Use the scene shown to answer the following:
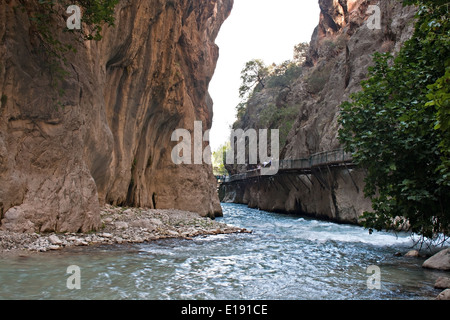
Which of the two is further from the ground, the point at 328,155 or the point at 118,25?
the point at 118,25

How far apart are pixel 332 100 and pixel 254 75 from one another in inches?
1302

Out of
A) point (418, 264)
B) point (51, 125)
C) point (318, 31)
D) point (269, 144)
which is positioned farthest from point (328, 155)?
point (318, 31)

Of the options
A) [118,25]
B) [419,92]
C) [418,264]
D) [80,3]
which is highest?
[118,25]

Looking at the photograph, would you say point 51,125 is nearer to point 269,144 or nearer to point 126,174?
point 126,174

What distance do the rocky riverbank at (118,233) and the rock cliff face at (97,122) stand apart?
0.44m

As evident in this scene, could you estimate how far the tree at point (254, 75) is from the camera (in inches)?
2460

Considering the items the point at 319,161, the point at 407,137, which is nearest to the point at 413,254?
the point at 407,137

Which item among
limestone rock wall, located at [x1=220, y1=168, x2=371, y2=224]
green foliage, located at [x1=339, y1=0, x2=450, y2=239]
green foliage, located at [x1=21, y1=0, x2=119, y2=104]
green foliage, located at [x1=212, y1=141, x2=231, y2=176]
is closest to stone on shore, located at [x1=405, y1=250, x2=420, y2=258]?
green foliage, located at [x1=339, y1=0, x2=450, y2=239]

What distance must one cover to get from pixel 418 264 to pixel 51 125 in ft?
36.7

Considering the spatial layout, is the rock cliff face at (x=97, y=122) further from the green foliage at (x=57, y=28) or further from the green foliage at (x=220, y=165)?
the green foliage at (x=220, y=165)

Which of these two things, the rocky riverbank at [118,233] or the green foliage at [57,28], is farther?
the green foliage at [57,28]

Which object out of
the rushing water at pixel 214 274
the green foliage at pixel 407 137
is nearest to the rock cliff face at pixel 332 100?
the green foliage at pixel 407 137

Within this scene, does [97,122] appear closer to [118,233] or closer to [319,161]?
[118,233]

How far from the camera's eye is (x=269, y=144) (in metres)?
51.4
